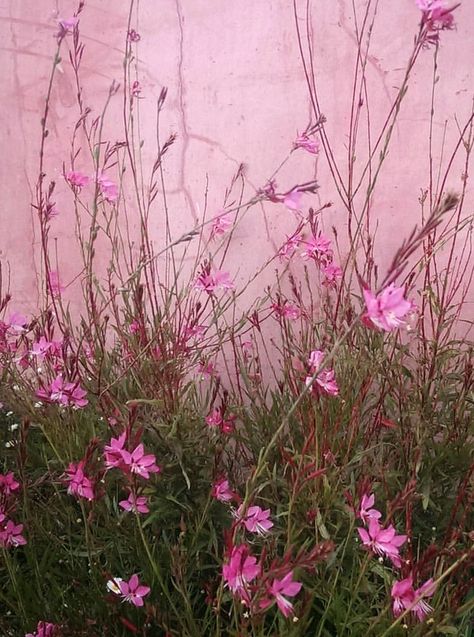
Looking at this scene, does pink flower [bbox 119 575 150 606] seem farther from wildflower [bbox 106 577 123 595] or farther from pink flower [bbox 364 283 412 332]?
pink flower [bbox 364 283 412 332]

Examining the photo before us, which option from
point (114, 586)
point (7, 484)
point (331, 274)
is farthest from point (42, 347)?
point (331, 274)

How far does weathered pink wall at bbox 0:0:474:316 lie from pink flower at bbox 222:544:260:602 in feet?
4.73

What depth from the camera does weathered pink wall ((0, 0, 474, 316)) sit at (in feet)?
7.14

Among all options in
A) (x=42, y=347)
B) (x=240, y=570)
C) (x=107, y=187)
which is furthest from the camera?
(x=107, y=187)

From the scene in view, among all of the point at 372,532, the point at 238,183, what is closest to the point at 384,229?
the point at 238,183

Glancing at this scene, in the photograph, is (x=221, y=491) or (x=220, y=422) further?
(x=220, y=422)

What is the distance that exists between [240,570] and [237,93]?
5.61 feet

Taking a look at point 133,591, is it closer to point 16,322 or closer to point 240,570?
point 240,570

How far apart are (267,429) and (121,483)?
41 centimetres

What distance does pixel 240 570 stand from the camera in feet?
3.16

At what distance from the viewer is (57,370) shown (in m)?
1.74

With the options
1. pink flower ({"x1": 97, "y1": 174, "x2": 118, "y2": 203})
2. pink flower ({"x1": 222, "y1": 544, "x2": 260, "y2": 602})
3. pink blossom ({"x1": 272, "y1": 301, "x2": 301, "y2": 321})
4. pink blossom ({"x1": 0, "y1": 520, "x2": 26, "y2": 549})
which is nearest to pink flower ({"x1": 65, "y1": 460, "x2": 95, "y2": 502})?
pink blossom ({"x1": 0, "y1": 520, "x2": 26, "y2": 549})

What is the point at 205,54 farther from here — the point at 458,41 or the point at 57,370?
the point at 57,370

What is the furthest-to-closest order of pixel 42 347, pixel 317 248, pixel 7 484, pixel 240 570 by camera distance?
1. pixel 317 248
2. pixel 42 347
3. pixel 7 484
4. pixel 240 570
